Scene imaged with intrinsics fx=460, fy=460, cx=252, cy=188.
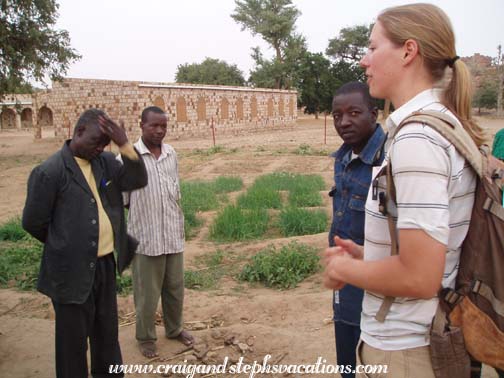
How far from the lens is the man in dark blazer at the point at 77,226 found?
2.63 metres

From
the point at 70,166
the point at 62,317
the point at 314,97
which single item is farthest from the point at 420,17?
the point at 314,97

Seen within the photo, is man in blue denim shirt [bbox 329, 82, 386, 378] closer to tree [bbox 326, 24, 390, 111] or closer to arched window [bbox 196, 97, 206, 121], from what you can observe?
arched window [bbox 196, 97, 206, 121]

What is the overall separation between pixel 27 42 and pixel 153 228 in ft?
57.4

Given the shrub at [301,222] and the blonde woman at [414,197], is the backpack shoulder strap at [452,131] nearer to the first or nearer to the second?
the blonde woman at [414,197]

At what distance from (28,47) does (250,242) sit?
1548 cm

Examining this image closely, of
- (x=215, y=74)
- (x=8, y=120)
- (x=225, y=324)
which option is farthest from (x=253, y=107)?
(x=225, y=324)

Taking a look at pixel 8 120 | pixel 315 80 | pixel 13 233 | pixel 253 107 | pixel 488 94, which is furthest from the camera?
pixel 315 80

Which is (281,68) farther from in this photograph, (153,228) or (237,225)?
(153,228)

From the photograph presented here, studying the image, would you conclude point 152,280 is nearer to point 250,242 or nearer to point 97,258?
point 97,258

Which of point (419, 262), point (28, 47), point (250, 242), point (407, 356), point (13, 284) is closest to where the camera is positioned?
point (419, 262)

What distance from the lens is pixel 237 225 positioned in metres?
7.05

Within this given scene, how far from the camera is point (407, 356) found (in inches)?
52.7

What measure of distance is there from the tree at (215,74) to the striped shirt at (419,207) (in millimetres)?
49545

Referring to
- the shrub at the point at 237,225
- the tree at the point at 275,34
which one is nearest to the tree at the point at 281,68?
the tree at the point at 275,34
